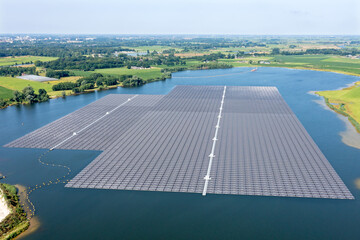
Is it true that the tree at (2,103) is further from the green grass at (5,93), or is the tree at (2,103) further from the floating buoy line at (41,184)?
the floating buoy line at (41,184)

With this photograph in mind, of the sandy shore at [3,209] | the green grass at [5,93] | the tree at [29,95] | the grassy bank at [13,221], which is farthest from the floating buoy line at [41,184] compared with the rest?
the green grass at [5,93]

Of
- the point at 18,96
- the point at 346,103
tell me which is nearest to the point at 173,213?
the point at 346,103

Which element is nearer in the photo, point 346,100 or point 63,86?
point 346,100

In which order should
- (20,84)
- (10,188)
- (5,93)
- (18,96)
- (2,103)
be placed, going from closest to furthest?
1. (10,188)
2. (2,103)
3. (18,96)
4. (5,93)
5. (20,84)

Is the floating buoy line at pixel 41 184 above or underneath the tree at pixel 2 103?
underneath

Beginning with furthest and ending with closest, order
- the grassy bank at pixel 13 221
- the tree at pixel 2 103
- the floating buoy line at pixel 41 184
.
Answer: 1. the tree at pixel 2 103
2. the floating buoy line at pixel 41 184
3. the grassy bank at pixel 13 221

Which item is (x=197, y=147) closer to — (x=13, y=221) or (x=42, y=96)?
(x=13, y=221)

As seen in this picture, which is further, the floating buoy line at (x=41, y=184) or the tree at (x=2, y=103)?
the tree at (x=2, y=103)

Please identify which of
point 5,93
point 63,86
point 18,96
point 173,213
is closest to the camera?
point 173,213
